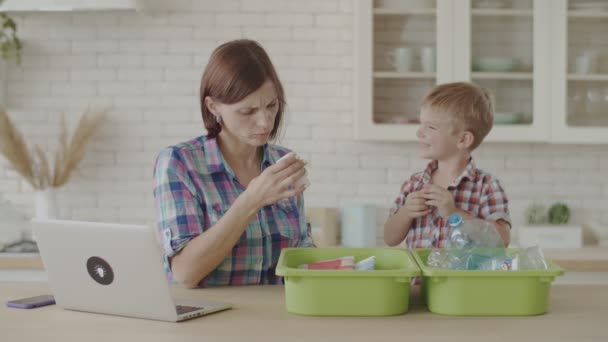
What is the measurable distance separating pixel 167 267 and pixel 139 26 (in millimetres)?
2238

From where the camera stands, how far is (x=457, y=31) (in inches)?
154

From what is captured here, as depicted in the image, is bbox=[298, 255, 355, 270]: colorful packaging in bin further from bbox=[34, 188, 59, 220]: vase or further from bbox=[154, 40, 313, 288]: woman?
bbox=[34, 188, 59, 220]: vase

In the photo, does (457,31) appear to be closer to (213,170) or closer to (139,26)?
(139,26)

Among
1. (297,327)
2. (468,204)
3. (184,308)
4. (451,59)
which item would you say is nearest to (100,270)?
(184,308)

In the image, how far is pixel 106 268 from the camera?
1766mm

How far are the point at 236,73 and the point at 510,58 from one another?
7.09 feet

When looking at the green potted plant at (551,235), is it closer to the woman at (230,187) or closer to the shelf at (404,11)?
the shelf at (404,11)

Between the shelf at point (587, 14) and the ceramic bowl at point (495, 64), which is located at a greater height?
the shelf at point (587, 14)

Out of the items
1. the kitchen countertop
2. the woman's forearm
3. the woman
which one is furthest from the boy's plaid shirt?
the kitchen countertop

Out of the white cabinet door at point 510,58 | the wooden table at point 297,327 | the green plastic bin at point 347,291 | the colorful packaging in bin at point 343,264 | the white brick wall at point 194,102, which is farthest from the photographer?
the white brick wall at point 194,102

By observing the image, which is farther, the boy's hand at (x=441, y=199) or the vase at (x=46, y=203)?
the vase at (x=46, y=203)

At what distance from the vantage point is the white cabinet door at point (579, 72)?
12.9 feet

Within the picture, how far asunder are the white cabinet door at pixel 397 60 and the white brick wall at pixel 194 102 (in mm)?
287

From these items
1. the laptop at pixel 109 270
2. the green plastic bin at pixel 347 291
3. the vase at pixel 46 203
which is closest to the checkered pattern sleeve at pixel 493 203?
the green plastic bin at pixel 347 291
